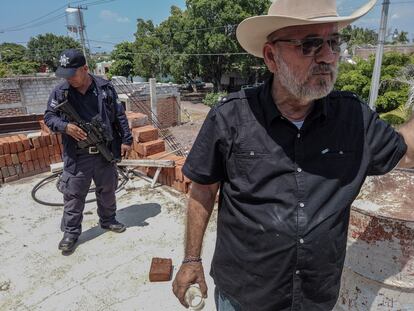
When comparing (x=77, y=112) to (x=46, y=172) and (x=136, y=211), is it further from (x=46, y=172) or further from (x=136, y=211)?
(x=46, y=172)

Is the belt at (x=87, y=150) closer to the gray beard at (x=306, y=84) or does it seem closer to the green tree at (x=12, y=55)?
the gray beard at (x=306, y=84)

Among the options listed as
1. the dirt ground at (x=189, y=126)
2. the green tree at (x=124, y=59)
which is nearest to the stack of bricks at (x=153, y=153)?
the dirt ground at (x=189, y=126)

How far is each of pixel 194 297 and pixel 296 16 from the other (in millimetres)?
1329

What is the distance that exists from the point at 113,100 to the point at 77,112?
14.0 inches

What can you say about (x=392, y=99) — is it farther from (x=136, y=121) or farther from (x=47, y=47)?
(x=47, y=47)

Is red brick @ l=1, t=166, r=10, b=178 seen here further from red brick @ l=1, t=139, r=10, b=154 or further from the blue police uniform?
the blue police uniform

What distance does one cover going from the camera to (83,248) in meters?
3.24

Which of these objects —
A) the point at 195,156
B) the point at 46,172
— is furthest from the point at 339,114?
the point at 46,172

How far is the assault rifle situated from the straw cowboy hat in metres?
2.01

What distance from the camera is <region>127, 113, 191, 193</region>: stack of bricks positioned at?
4289mm

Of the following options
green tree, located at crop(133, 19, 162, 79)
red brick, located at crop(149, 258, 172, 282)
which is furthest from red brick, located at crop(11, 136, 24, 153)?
green tree, located at crop(133, 19, 162, 79)

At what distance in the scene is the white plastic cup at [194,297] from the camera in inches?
66.5

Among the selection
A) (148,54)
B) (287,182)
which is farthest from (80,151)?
(148,54)

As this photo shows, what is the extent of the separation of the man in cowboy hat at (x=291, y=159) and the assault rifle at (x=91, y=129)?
1785 mm
